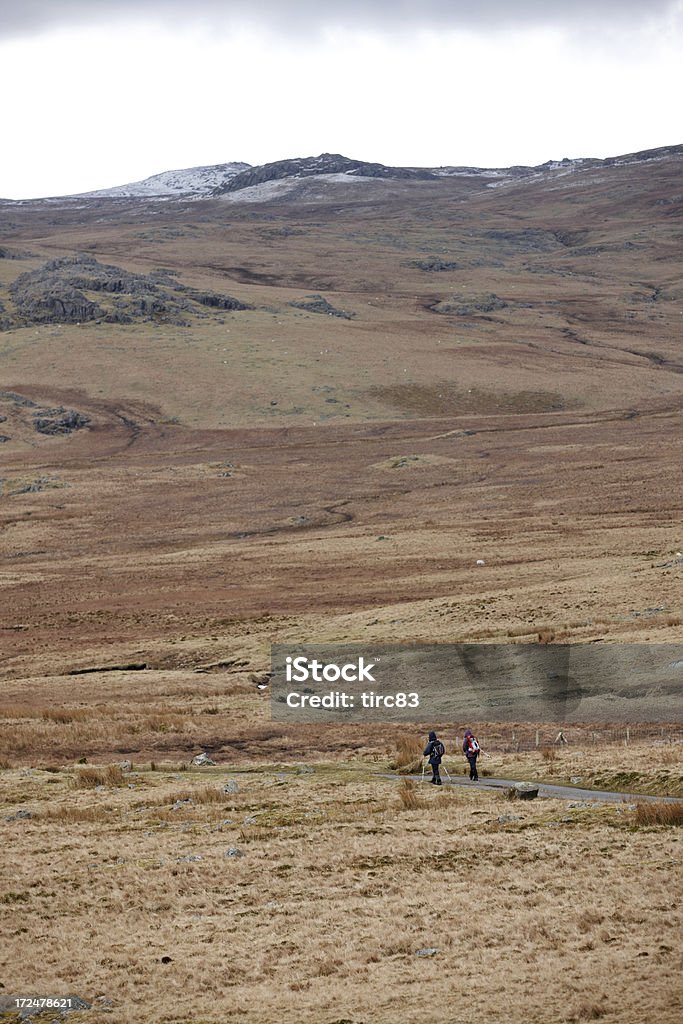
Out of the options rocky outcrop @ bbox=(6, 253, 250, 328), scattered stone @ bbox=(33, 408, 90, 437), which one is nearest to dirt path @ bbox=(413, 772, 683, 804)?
scattered stone @ bbox=(33, 408, 90, 437)

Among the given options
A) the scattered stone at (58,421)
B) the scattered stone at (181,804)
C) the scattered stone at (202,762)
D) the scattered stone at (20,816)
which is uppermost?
the scattered stone at (58,421)

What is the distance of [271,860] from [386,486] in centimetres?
6612

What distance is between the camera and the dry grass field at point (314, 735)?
14.3m

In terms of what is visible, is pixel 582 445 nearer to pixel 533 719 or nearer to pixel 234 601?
pixel 234 601

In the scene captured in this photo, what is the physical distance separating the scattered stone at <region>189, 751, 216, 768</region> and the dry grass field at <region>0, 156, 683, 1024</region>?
76 centimetres

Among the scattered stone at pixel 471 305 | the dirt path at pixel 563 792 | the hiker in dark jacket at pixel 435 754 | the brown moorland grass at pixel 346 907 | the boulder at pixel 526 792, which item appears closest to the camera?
the brown moorland grass at pixel 346 907

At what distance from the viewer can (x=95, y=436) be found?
376ft

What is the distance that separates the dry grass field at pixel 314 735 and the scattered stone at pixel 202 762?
757 millimetres

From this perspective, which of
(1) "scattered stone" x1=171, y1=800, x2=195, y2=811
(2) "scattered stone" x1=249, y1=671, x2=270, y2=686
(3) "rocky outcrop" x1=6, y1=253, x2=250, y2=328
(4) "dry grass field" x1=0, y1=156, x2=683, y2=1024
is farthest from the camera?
(3) "rocky outcrop" x1=6, y1=253, x2=250, y2=328

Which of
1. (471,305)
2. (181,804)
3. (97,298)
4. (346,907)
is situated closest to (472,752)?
(181,804)

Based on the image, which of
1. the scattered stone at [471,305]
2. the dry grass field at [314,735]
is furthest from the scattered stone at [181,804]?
the scattered stone at [471,305]

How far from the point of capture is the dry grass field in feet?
46.8

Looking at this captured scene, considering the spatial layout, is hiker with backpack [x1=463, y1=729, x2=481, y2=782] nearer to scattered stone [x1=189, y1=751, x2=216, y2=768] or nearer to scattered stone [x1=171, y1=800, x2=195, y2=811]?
scattered stone [x1=171, y1=800, x2=195, y2=811]

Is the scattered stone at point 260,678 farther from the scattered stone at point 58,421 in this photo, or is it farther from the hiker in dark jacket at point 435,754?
the scattered stone at point 58,421
